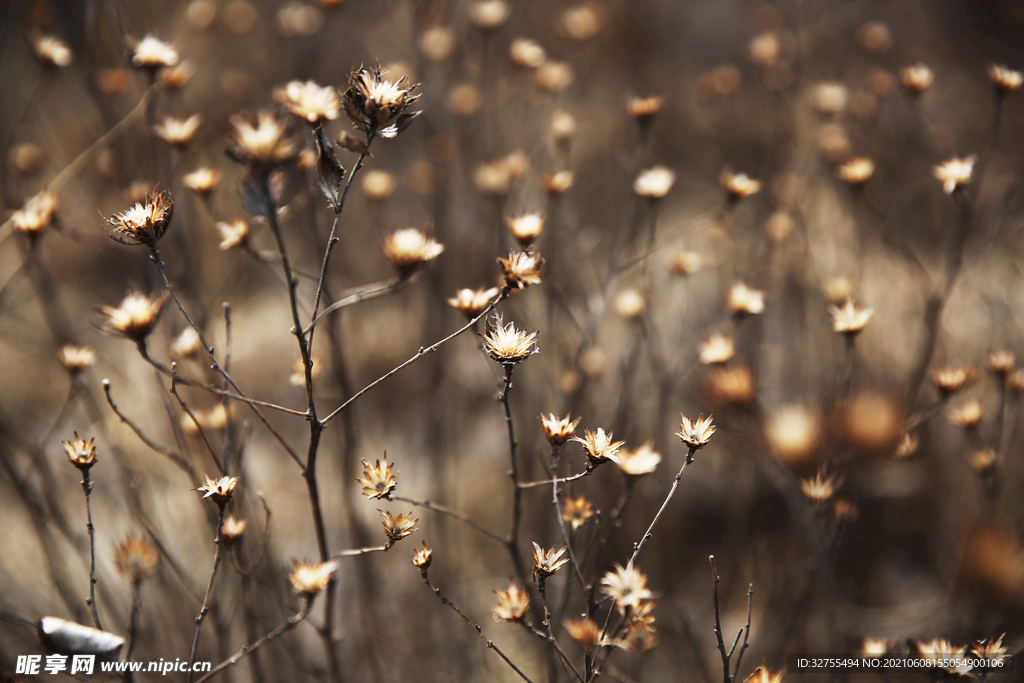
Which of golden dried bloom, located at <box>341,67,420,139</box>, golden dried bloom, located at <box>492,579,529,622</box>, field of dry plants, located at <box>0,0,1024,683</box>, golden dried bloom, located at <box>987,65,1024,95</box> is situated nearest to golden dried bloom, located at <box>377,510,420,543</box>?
field of dry plants, located at <box>0,0,1024,683</box>

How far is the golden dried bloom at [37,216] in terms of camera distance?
1279 millimetres

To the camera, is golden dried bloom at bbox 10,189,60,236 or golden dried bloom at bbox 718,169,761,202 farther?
golden dried bloom at bbox 718,169,761,202

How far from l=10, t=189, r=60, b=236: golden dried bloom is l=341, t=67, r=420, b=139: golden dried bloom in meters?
0.89

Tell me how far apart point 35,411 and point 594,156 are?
3.32 m

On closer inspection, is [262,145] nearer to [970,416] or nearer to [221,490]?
[221,490]

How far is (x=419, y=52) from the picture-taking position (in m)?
2.00

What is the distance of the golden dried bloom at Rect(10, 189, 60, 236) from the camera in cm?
128

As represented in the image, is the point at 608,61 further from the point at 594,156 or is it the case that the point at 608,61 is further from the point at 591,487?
the point at 591,487

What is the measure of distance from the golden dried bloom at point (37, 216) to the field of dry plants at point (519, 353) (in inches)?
0.6

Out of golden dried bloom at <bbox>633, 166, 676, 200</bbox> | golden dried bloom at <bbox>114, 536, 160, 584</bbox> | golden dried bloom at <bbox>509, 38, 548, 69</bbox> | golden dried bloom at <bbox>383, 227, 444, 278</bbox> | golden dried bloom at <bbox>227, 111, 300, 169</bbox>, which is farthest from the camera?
golden dried bloom at <bbox>509, 38, 548, 69</bbox>

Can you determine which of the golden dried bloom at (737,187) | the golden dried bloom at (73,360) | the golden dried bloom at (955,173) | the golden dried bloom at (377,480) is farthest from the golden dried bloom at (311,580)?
the golden dried bloom at (955,173)

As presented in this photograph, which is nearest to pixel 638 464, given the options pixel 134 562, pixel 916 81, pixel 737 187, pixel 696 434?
pixel 696 434

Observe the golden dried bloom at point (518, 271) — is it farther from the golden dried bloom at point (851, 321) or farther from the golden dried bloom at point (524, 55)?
the golden dried bloom at point (524, 55)

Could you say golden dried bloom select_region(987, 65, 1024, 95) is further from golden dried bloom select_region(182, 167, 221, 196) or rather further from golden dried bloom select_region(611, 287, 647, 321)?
golden dried bloom select_region(182, 167, 221, 196)
